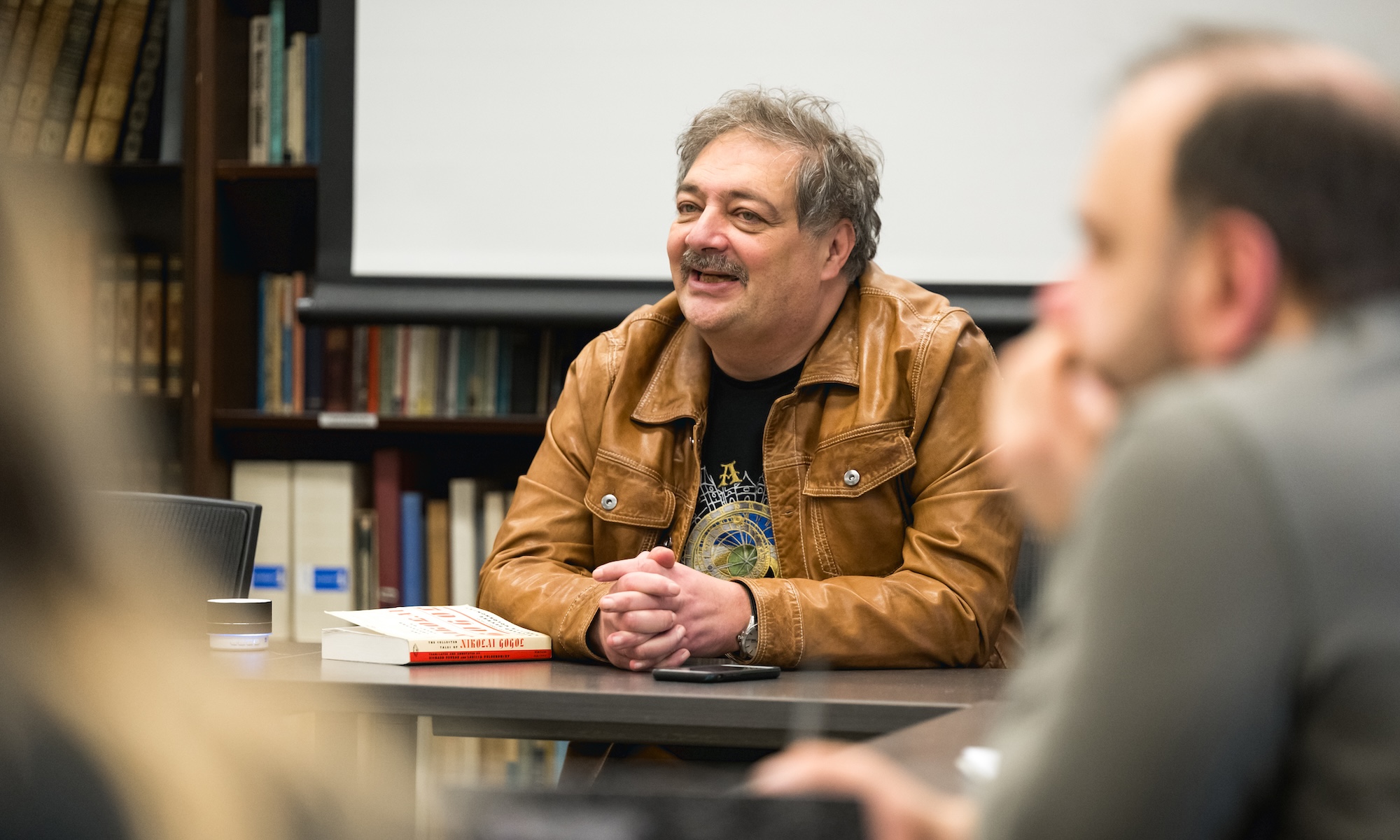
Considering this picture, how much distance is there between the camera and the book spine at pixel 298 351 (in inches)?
123

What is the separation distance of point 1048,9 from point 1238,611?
286 cm

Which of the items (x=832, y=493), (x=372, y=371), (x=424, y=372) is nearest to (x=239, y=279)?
(x=372, y=371)

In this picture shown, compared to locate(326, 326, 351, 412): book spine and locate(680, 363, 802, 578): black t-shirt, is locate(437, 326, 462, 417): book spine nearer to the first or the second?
locate(326, 326, 351, 412): book spine

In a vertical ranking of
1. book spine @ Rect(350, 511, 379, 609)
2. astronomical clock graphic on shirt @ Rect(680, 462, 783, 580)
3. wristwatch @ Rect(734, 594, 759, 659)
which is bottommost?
book spine @ Rect(350, 511, 379, 609)

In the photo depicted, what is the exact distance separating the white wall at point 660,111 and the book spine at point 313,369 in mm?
194

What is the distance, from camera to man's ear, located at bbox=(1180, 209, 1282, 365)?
1.61 feet

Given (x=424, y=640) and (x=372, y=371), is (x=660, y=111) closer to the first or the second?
(x=372, y=371)

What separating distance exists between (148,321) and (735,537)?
6.06ft

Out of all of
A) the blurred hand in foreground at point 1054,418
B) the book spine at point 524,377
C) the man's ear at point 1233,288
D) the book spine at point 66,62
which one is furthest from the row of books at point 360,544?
the man's ear at point 1233,288

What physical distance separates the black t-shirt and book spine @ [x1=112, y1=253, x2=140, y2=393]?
1707mm

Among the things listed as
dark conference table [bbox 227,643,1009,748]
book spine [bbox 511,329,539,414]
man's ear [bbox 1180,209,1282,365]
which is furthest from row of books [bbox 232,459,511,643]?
man's ear [bbox 1180,209,1282,365]

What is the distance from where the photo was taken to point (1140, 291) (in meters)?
0.52

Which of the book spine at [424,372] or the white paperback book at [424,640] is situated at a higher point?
the book spine at [424,372]

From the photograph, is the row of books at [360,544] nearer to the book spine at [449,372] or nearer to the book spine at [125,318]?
the book spine at [449,372]
